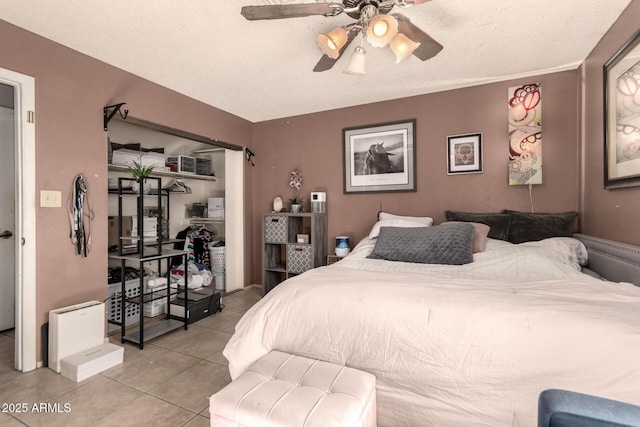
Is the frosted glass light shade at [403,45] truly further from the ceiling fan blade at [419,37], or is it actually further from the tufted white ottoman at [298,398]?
the tufted white ottoman at [298,398]

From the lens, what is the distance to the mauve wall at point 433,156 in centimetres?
271

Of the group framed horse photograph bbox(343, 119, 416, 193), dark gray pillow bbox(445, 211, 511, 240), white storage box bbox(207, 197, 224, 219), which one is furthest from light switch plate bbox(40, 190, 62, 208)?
dark gray pillow bbox(445, 211, 511, 240)

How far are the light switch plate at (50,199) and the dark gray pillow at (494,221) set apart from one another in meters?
3.38

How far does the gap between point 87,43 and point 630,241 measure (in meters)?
3.96

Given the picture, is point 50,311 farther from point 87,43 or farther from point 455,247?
point 455,247

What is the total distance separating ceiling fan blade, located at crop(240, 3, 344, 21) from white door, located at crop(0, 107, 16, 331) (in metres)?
2.83

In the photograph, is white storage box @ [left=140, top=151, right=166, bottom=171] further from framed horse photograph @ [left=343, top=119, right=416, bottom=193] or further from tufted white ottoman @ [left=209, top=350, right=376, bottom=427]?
tufted white ottoman @ [left=209, top=350, right=376, bottom=427]

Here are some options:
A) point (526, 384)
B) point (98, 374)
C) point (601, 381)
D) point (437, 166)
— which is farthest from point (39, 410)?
point (437, 166)

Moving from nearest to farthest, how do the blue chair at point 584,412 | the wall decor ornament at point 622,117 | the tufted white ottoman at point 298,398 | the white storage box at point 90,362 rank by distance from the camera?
the blue chair at point 584,412 < the tufted white ottoman at point 298,398 < the wall decor ornament at point 622,117 < the white storage box at point 90,362

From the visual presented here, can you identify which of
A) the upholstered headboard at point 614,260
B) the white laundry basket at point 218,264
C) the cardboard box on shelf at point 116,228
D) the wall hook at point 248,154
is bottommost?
the white laundry basket at point 218,264

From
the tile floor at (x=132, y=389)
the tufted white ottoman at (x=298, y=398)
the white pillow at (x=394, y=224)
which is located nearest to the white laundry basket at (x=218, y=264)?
the tile floor at (x=132, y=389)

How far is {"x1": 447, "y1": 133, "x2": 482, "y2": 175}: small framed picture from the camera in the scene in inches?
118

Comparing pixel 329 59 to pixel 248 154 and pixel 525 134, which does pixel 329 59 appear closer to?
pixel 525 134

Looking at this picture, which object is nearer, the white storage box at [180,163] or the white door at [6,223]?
the white door at [6,223]
